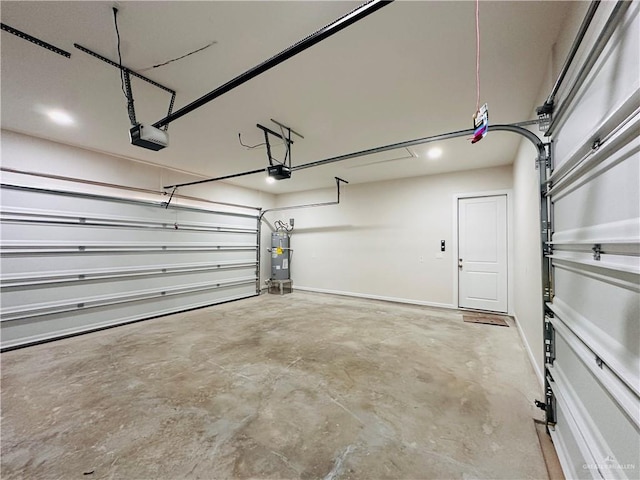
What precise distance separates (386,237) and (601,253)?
476 cm

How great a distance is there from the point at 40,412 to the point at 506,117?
5.23 meters

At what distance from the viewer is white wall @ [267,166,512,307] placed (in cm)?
515

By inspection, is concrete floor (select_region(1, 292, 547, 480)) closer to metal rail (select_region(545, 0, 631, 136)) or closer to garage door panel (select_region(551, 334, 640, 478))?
garage door panel (select_region(551, 334, 640, 478))

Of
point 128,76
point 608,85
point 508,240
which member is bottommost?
point 508,240

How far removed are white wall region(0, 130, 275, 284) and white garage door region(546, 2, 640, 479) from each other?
18.5ft

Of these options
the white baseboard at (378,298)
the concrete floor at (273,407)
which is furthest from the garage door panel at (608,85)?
the white baseboard at (378,298)

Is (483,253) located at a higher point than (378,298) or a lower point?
higher

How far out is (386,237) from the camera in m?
5.85

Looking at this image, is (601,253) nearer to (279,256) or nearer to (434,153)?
(434,153)

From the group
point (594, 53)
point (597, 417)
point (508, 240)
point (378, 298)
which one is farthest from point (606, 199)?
point (378, 298)

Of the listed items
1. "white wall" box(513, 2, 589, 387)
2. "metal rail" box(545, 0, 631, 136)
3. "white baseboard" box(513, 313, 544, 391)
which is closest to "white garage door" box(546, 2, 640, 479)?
"metal rail" box(545, 0, 631, 136)

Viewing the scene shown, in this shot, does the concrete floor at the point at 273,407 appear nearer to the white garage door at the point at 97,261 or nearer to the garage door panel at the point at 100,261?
the white garage door at the point at 97,261

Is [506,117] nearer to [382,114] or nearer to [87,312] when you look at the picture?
[382,114]

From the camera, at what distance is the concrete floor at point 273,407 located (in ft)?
5.01
